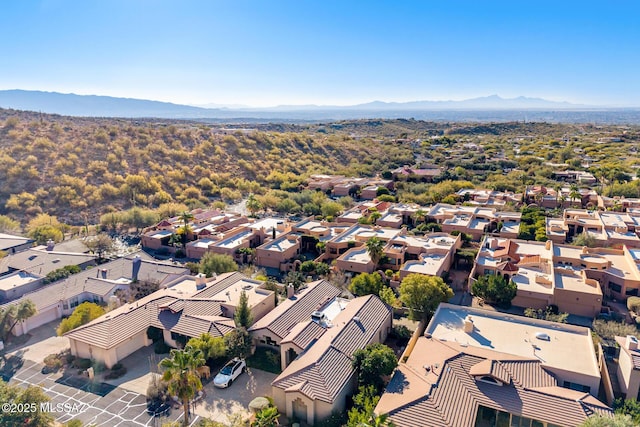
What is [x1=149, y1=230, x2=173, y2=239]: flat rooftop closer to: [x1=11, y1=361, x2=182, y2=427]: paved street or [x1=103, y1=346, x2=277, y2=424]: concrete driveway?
[x1=103, y1=346, x2=277, y2=424]: concrete driveway

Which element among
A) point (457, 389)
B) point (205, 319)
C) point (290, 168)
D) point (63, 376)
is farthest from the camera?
point (290, 168)

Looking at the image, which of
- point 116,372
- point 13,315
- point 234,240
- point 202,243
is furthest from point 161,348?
point 234,240

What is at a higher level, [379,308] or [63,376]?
[379,308]

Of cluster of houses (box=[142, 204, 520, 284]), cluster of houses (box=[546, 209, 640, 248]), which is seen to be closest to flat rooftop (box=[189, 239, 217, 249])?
cluster of houses (box=[142, 204, 520, 284])

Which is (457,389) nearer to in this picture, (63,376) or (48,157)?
(63,376)

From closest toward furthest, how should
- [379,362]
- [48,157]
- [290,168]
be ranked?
[379,362], [48,157], [290,168]

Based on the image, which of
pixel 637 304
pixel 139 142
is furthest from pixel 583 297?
pixel 139 142

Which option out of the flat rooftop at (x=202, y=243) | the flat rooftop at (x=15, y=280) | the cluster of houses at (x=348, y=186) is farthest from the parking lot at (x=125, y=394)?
the cluster of houses at (x=348, y=186)
